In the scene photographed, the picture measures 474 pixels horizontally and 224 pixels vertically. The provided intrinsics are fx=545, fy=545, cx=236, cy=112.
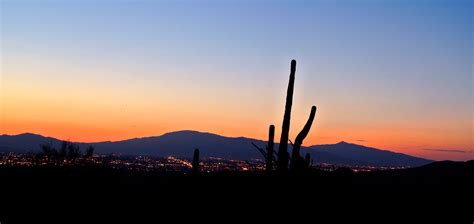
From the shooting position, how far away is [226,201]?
17.3 meters

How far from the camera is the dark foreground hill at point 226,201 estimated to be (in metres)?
16.6

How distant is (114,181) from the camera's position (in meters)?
24.0

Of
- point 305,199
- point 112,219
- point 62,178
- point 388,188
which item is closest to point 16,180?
point 62,178

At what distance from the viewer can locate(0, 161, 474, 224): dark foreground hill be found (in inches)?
655

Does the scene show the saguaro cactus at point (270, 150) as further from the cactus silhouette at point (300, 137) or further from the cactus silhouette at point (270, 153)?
the cactus silhouette at point (300, 137)

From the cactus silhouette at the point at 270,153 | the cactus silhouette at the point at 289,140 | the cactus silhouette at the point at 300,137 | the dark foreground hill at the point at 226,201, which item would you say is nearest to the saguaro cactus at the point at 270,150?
the cactus silhouette at the point at 270,153

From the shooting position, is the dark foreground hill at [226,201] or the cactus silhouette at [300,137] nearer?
the dark foreground hill at [226,201]

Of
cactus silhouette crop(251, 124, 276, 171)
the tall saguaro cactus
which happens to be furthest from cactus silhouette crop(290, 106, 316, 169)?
cactus silhouette crop(251, 124, 276, 171)

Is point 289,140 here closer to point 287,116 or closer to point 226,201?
point 287,116

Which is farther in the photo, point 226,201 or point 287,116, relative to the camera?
point 287,116

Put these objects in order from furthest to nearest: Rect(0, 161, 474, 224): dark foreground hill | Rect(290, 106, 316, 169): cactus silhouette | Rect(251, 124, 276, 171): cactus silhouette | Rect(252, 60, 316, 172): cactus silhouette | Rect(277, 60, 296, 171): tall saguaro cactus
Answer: Rect(251, 124, 276, 171): cactus silhouette, Rect(277, 60, 296, 171): tall saguaro cactus, Rect(290, 106, 316, 169): cactus silhouette, Rect(252, 60, 316, 172): cactus silhouette, Rect(0, 161, 474, 224): dark foreground hill

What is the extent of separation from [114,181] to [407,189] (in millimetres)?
13334

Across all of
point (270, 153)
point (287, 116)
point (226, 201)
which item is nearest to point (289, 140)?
point (287, 116)

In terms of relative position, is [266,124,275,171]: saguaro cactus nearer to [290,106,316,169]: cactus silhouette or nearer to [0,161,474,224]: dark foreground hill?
[290,106,316,169]: cactus silhouette
